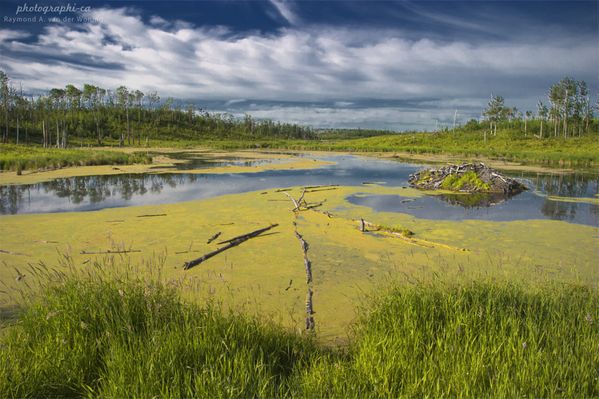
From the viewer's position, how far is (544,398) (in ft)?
9.91

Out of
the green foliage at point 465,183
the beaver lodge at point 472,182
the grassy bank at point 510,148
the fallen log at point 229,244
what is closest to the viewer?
the fallen log at point 229,244

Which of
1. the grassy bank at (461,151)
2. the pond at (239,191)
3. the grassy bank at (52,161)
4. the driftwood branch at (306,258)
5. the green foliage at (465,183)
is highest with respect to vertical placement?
the grassy bank at (461,151)

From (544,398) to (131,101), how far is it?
→ 11494cm

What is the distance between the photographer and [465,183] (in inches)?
749

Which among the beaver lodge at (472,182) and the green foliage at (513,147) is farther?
the green foliage at (513,147)

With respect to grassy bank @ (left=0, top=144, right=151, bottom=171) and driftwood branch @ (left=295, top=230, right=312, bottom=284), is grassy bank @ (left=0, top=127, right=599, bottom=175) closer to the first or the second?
grassy bank @ (left=0, top=144, right=151, bottom=171)

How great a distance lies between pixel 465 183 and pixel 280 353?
1744 cm

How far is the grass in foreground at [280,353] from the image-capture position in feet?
10.1

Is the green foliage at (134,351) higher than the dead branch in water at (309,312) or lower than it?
higher

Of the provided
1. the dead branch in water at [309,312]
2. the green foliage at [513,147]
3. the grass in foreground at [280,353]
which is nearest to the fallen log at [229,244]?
the dead branch in water at [309,312]

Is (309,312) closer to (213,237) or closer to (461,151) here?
(213,237)

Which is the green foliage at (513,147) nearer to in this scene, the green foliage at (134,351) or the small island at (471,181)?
the small island at (471,181)

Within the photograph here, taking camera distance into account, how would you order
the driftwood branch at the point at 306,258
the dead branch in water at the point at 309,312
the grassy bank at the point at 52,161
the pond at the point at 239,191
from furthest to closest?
the grassy bank at the point at 52,161
the pond at the point at 239,191
the driftwood branch at the point at 306,258
the dead branch in water at the point at 309,312

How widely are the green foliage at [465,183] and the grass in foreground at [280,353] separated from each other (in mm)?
15240
